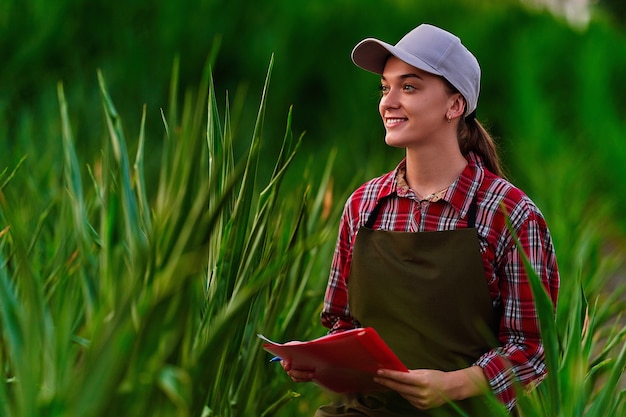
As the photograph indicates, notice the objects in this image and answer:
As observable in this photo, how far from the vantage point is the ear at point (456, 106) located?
1.74 m

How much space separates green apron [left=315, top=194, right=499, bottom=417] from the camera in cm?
163

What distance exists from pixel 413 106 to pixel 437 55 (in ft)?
0.30

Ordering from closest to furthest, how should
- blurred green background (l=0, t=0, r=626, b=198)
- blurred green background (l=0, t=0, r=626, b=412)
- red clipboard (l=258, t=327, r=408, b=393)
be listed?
red clipboard (l=258, t=327, r=408, b=393), blurred green background (l=0, t=0, r=626, b=412), blurred green background (l=0, t=0, r=626, b=198)

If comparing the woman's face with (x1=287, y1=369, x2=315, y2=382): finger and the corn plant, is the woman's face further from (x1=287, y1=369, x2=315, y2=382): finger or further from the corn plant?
(x1=287, y1=369, x2=315, y2=382): finger

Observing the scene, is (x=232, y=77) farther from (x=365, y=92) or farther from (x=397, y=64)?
(x=397, y=64)

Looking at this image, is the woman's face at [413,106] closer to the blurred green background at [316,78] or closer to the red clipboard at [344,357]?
the red clipboard at [344,357]

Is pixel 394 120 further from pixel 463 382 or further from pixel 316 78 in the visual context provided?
pixel 316 78

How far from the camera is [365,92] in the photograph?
7.35 m

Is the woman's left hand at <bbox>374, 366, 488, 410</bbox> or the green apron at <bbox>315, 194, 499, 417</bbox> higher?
the green apron at <bbox>315, 194, 499, 417</bbox>

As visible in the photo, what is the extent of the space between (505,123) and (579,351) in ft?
21.1

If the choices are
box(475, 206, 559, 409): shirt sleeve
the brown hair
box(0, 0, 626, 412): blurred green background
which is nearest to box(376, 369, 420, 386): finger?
box(475, 206, 559, 409): shirt sleeve

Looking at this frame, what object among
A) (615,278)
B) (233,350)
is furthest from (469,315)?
(615,278)

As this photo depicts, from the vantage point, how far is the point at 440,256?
64.1 inches

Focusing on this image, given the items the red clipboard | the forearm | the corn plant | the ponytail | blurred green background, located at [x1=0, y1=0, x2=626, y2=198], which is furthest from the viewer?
blurred green background, located at [x1=0, y1=0, x2=626, y2=198]
